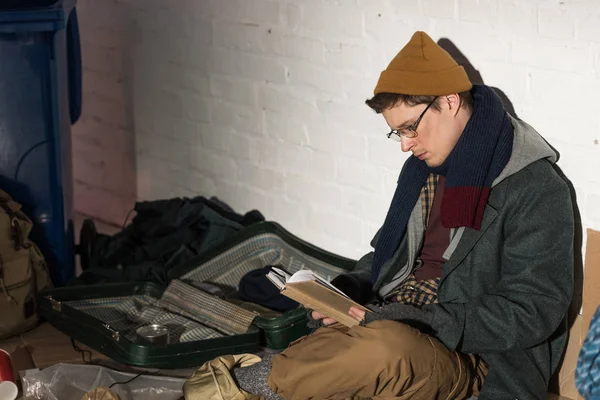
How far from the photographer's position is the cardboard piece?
9.98 ft

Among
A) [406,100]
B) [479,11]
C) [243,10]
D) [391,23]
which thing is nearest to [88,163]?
[243,10]

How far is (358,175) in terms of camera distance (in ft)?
12.5

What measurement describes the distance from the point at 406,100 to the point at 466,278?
549 mm

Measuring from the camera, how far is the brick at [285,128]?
13.3 feet

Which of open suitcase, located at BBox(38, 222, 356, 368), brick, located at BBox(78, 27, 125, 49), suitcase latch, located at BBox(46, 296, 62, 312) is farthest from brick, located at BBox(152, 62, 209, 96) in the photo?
suitcase latch, located at BBox(46, 296, 62, 312)

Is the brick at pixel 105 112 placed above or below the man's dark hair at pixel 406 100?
below

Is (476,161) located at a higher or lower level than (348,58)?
lower

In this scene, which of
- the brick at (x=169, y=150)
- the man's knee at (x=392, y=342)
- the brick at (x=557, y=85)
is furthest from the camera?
the brick at (x=169, y=150)

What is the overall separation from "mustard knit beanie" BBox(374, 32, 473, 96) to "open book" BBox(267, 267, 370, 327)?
58 cm

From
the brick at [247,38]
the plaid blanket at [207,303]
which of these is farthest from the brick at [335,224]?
the brick at [247,38]

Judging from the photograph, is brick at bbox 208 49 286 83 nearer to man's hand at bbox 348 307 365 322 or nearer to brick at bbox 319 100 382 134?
brick at bbox 319 100 382 134

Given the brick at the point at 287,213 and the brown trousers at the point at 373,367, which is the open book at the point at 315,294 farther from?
the brick at the point at 287,213

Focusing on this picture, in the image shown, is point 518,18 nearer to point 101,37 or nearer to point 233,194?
point 233,194

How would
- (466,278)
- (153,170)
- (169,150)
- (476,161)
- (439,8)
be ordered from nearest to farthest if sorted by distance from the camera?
(476,161)
(466,278)
(439,8)
(169,150)
(153,170)
